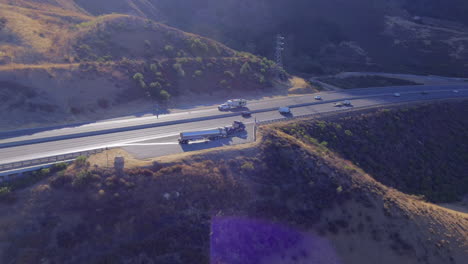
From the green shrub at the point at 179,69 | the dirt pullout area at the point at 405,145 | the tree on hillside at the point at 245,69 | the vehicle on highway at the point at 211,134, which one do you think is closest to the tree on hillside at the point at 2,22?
the green shrub at the point at 179,69

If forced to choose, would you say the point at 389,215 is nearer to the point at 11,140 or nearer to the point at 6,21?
the point at 11,140

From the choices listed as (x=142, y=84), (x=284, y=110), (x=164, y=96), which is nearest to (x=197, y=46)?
(x=142, y=84)

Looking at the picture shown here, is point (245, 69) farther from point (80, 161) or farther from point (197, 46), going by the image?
point (80, 161)

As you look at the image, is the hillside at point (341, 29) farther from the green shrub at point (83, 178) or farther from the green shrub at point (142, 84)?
the green shrub at point (83, 178)

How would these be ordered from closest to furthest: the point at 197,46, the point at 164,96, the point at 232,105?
the point at 232,105, the point at 164,96, the point at 197,46

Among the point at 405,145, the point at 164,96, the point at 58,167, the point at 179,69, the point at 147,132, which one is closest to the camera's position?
the point at 58,167

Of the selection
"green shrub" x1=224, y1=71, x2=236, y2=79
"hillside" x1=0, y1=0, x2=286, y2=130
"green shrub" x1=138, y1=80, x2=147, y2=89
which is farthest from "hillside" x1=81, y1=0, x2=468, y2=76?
"green shrub" x1=138, y1=80, x2=147, y2=89
